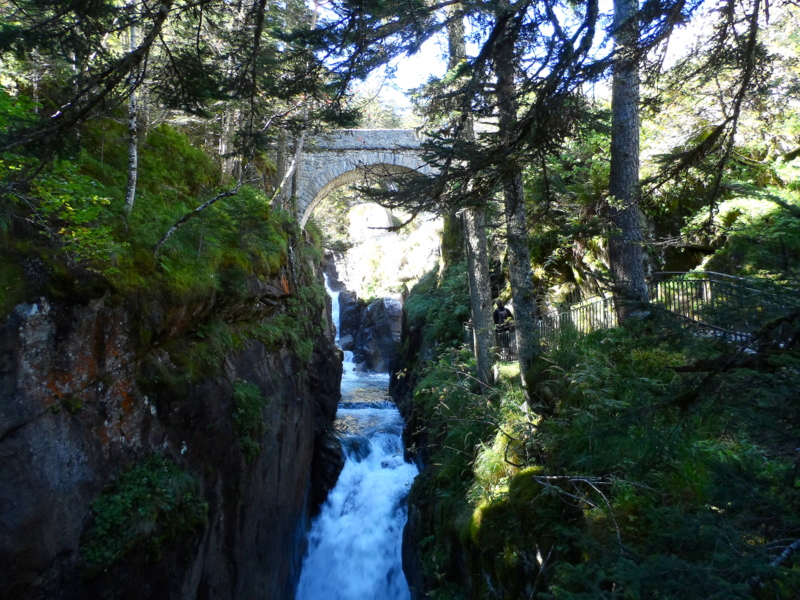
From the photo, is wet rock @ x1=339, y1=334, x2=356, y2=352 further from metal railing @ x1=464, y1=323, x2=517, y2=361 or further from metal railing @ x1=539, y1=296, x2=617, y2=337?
metal railing @ x1=539, y1=296, x2=617, y2=337

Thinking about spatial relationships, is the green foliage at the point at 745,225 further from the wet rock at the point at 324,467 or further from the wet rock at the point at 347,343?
the wet rock at the point at 347,343

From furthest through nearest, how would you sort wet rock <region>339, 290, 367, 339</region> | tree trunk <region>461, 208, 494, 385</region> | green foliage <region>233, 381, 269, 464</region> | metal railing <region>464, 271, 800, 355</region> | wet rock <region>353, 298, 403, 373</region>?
wet rock <region>339, 290, 367, 339</region> → wet rock <region>353, 298, 403, 373</region> → tree trunk <region>461, 208, 494, 385</region> → green foliage <region>233, 381, 269, 464</region> → metal railing <region>464, 271, 800, 355</region>

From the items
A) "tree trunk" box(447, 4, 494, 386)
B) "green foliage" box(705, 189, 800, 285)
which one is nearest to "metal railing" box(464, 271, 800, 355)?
"green foliage" box(705, 189, 800, 285)

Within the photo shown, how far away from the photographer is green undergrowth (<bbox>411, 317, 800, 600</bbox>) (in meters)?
2.38

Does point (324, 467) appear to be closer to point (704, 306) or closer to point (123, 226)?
point (123, 226)

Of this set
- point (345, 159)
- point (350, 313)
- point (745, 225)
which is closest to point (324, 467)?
point (745, 225)

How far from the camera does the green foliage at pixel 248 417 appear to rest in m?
7.04

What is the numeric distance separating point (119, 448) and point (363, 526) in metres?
6.77

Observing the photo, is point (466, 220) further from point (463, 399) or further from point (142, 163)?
point (142, 163)

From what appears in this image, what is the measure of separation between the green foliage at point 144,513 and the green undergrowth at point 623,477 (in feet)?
11.0

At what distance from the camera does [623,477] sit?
4.86 meters

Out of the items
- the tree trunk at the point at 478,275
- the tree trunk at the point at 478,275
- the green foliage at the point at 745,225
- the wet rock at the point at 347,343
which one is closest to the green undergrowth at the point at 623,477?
the tree trunk at the point at 478,275

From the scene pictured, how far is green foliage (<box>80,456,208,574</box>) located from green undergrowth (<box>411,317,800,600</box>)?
11.0ft

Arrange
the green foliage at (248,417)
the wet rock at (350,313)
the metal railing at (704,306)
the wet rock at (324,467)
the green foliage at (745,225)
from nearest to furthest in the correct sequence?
the metal railing at (704,306), the green foliage at (745,225), the green foliage at (248,417), the wet rock at (324,467), the wet rock at (350,313)
